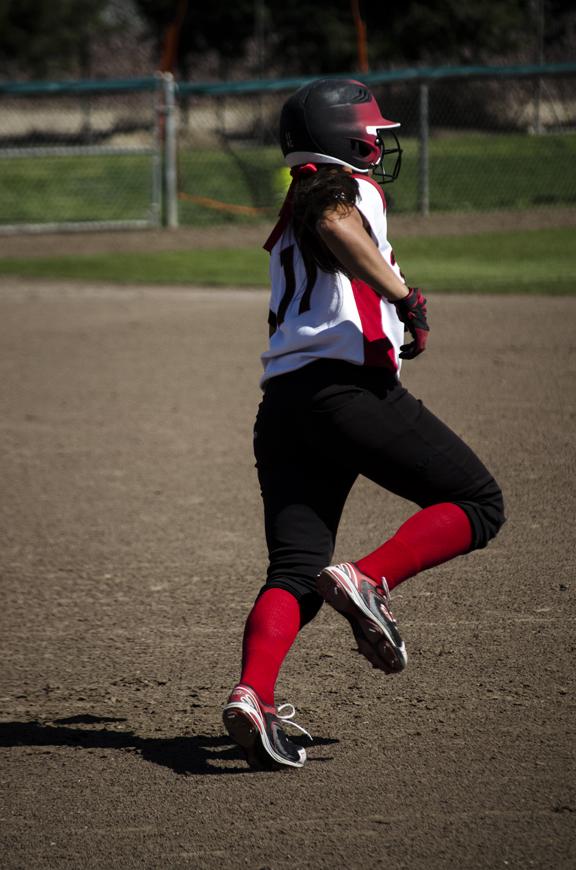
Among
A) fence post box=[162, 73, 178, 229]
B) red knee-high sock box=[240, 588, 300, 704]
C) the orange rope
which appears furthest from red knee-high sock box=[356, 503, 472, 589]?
the orange rope

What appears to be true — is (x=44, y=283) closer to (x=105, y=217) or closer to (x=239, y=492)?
(x=105, y=217)

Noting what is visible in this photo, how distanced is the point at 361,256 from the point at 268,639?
1.02m

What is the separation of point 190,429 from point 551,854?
16.7 ft

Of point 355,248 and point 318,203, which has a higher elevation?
point 318,203

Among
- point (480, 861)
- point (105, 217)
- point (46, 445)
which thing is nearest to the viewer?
point (480, 861)

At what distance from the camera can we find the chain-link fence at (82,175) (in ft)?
63.5

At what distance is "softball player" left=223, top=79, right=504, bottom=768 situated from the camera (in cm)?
313

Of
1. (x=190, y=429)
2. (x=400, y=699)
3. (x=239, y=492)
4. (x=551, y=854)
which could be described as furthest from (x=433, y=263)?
(x=551, y=854)

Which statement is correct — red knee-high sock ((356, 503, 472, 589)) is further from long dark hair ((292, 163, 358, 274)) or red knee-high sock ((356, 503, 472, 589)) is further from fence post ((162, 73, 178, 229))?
fence post ((162, 73, 178, 229))

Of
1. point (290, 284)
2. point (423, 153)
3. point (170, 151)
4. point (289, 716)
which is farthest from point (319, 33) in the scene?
point (289, 716)

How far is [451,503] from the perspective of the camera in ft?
11.0

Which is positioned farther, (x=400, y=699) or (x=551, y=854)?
(x=400, y=699)

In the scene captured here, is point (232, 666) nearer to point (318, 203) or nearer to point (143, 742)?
point (143, 742)

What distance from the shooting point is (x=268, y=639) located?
10.5 feet
